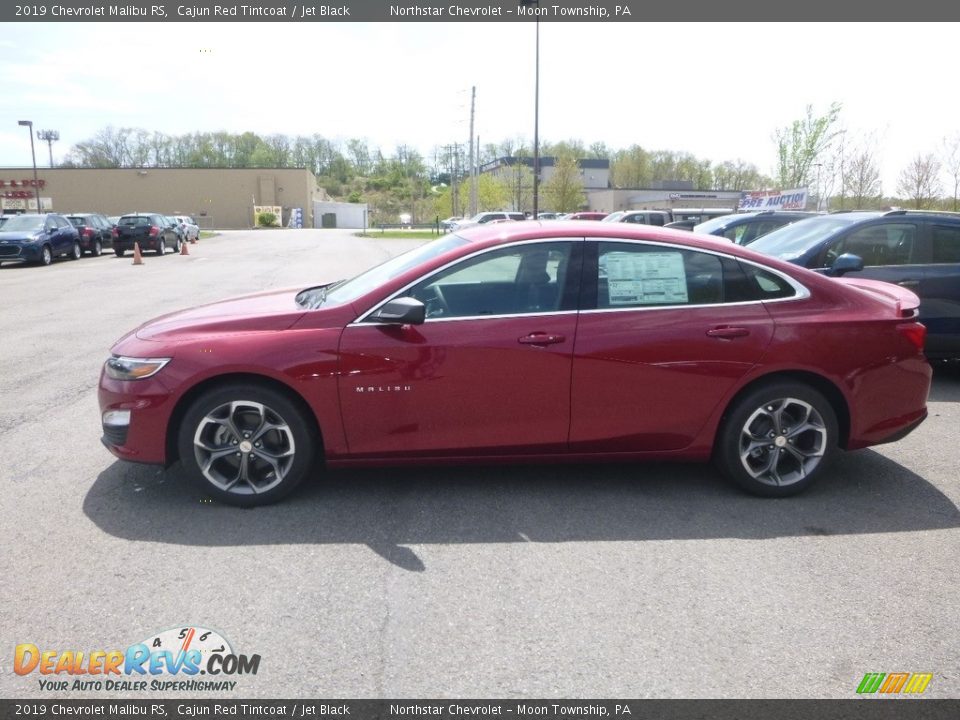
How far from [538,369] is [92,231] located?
29.6m

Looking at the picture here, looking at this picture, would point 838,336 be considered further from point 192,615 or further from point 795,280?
point 192,615

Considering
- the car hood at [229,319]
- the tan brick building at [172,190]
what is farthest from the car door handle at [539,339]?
the tan brick building at [172,190]

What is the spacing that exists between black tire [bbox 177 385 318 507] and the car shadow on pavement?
131 millimetres

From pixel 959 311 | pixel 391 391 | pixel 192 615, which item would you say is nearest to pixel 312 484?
pixel 391 391

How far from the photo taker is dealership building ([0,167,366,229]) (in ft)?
273

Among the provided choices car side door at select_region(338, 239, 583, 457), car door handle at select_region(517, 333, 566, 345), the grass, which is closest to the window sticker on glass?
car side door at select_region(338, 239, 583, 457)

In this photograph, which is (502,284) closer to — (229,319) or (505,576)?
(229,319)

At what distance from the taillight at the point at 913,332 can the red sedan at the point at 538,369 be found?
0.02 m

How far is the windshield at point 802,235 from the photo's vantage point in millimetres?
8234

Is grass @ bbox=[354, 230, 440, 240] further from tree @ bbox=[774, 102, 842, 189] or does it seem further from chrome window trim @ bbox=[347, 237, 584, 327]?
chrome window trim @ bbox=[347, 237, 584, 327]

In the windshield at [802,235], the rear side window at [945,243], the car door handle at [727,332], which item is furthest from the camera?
the windshield at [802,235]

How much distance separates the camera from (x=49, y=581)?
11.6ft

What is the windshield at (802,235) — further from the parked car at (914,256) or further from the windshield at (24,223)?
the windshield at (24,223)

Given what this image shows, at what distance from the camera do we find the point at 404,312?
4203 millimetres
